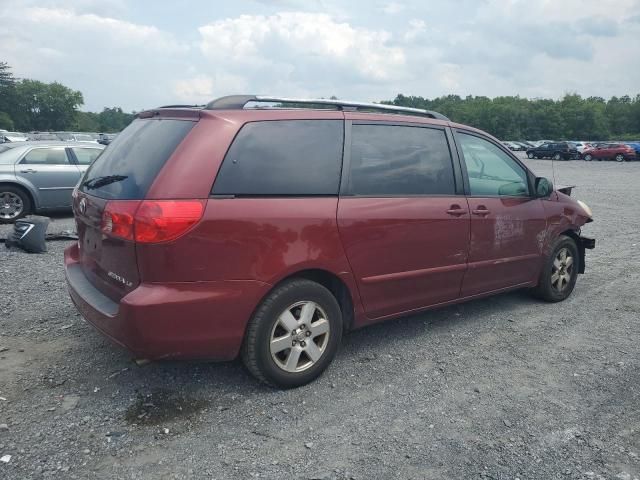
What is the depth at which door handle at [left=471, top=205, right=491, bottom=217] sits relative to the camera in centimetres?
445

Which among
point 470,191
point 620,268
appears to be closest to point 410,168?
point 470,191

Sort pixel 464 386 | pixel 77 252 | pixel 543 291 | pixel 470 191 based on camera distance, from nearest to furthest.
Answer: pixel 464 386 → pixel 77 252 → pixel 470 191 → pixel 543 291

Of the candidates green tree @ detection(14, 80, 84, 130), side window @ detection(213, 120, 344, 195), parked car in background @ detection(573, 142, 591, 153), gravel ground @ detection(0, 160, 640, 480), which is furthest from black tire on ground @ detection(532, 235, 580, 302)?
green tree @ detection(14, 80, 84, 130)

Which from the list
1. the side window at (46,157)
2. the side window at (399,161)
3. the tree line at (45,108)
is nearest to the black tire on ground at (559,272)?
the side window at (399,161)

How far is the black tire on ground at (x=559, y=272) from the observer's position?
5.34 metres

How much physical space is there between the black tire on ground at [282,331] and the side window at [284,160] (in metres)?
0.62

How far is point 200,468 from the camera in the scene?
2734 mm

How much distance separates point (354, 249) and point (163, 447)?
65.7 inches

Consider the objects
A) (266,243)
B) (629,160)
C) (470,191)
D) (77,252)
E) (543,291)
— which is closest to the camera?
(266,243)

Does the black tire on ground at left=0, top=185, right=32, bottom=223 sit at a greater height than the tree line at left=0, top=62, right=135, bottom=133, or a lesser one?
lesser

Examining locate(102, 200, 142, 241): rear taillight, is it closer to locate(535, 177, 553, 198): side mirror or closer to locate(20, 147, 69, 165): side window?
locate(535, 177, 553, 198): side mirror

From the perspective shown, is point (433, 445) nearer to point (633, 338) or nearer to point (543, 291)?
point (633, 338)

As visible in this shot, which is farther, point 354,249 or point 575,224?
point 575,224

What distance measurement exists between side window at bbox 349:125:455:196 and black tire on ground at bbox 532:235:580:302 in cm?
166
